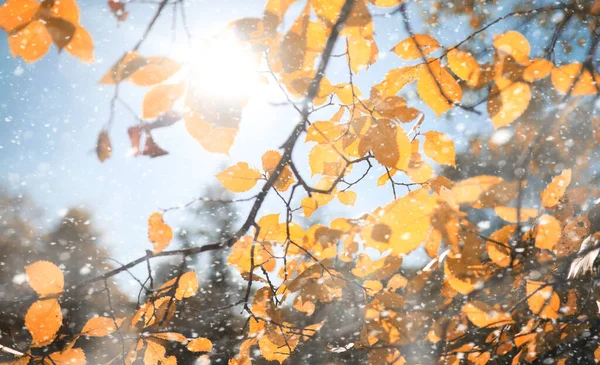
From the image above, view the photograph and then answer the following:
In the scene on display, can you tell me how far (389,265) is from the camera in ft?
2.76

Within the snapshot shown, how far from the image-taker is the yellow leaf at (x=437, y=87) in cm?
63

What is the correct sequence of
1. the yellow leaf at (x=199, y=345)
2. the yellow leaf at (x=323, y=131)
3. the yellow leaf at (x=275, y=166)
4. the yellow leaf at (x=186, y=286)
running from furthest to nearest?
the yellow leaf at (x=199, y=345), the yellow leaf at (x=186, y=286), the yellow leaf at (x=275, y=166), the yellow leaf at (x=323, y=131)

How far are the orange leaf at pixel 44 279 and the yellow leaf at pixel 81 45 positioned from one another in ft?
1.75

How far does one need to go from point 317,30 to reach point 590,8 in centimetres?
80

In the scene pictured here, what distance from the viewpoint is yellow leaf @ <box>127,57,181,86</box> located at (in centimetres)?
46

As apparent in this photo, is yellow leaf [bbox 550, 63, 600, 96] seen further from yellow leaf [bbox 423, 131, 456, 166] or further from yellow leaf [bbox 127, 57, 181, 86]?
yellow leaf [bbox 127, 57, 181, 86]

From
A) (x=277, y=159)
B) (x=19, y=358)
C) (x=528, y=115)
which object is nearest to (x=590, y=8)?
(x=277, y=159)

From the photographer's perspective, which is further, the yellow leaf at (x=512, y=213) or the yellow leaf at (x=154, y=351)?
the yellow leaf at (x=154, y=351)

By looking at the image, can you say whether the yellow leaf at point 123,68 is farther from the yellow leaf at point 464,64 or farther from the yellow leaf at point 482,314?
the yellow leaf at point 482,314

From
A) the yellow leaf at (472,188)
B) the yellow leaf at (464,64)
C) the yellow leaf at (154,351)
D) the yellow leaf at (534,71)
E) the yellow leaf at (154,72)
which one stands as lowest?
the yellow leaf at (154,351)

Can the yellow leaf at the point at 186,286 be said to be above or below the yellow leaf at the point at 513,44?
below

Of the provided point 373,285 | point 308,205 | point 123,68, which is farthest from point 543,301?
point 123,68

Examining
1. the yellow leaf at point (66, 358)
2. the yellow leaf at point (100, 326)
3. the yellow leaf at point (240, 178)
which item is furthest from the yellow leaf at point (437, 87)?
the yellow leaf at point (66, 358)

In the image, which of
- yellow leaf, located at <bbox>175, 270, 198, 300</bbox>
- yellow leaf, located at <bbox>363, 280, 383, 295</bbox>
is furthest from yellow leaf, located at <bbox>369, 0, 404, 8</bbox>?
yellow leaf, located at <bbox>175, 270, 198, 300</bbox>
